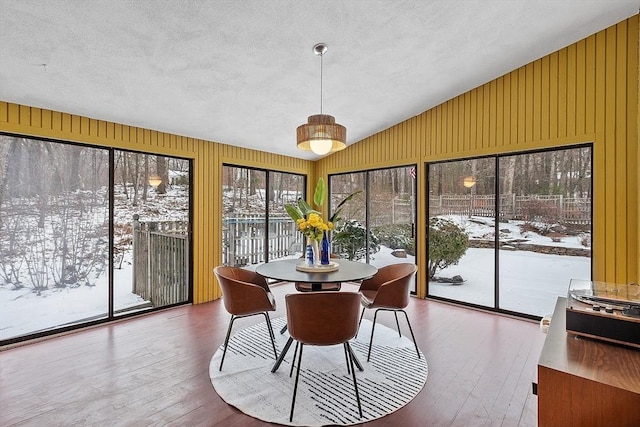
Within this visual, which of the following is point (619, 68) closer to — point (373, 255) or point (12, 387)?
point (373, 255)

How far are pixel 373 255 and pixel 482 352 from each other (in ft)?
9.30

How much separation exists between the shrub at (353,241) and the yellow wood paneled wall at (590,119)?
205 centimetres

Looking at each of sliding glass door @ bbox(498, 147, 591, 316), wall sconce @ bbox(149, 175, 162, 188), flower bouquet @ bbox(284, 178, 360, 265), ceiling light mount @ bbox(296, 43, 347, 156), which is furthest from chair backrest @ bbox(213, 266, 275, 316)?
sliding glass door @ bbox(498, 147, 591, 316)

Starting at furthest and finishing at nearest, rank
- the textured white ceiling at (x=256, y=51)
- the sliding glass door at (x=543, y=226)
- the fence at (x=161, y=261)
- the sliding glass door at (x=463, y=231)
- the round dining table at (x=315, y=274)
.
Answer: the sliding glass door at (x=463, y=231) < the fence at (x=161, y=261) < the sliding glass door at (x=543, y=226) < the round dining table at (x=315, y=274) < the textured white ceiling at (x=256, y=51)

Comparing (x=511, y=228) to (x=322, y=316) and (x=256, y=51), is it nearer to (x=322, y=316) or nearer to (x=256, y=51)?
(x=322, y=316)

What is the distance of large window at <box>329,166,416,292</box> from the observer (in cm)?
526

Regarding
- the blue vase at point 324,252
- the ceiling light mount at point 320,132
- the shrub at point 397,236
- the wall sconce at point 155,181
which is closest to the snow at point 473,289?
the wall sconce at point 155,181

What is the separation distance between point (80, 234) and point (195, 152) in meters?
1.79

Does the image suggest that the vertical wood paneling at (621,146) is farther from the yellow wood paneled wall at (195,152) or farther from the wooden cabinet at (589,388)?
the yellow wood paneled wall at (195,152)

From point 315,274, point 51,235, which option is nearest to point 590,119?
point 315,274

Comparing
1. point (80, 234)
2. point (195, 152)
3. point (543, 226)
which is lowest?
point (80, 234)

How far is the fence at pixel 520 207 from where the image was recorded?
3730 millimetres

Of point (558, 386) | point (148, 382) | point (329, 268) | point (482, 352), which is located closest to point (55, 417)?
point (148, 382)

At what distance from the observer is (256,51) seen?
9.80ft
